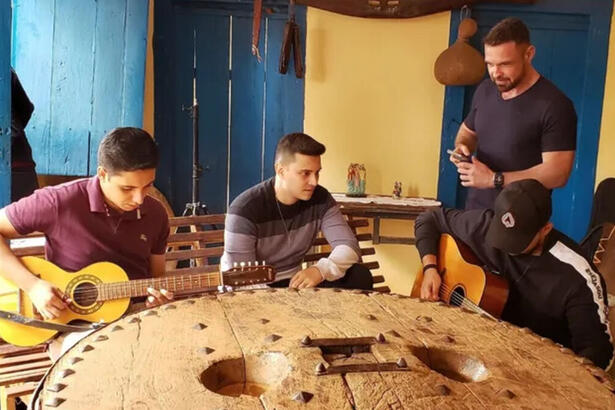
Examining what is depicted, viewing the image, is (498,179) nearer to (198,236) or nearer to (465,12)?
(198,236)

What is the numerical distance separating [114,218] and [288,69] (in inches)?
93.2

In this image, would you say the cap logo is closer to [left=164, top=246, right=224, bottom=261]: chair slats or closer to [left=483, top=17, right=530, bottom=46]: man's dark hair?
[left=483, top=17, right=530, bottom=46]: man's dark hair

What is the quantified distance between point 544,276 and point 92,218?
172 centimetres

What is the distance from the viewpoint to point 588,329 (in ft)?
6.31

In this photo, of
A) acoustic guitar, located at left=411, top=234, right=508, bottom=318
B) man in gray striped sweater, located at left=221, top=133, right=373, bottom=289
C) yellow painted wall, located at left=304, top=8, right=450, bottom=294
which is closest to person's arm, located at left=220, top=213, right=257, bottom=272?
man in gray striped sweater, located at left=221, top=133, right=373, bottom=289

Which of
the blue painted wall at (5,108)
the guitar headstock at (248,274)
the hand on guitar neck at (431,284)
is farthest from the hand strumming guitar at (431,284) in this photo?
the blue painted wall at (5,108)

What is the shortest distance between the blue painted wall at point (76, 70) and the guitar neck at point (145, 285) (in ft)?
5.27

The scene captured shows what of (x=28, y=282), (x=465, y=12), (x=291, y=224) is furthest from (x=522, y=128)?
(x=28, y=282)

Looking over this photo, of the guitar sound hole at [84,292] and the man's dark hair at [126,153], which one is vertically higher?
the man's dark hair at [126,153]

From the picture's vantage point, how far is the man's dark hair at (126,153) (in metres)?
2.17

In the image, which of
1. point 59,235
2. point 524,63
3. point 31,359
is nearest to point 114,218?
point 59,235

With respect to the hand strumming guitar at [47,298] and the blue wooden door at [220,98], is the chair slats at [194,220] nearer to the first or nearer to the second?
the hand strumming guitar at [47,298]

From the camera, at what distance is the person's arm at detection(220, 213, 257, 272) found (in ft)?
8.41

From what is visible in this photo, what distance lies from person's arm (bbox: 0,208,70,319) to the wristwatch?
185cm
